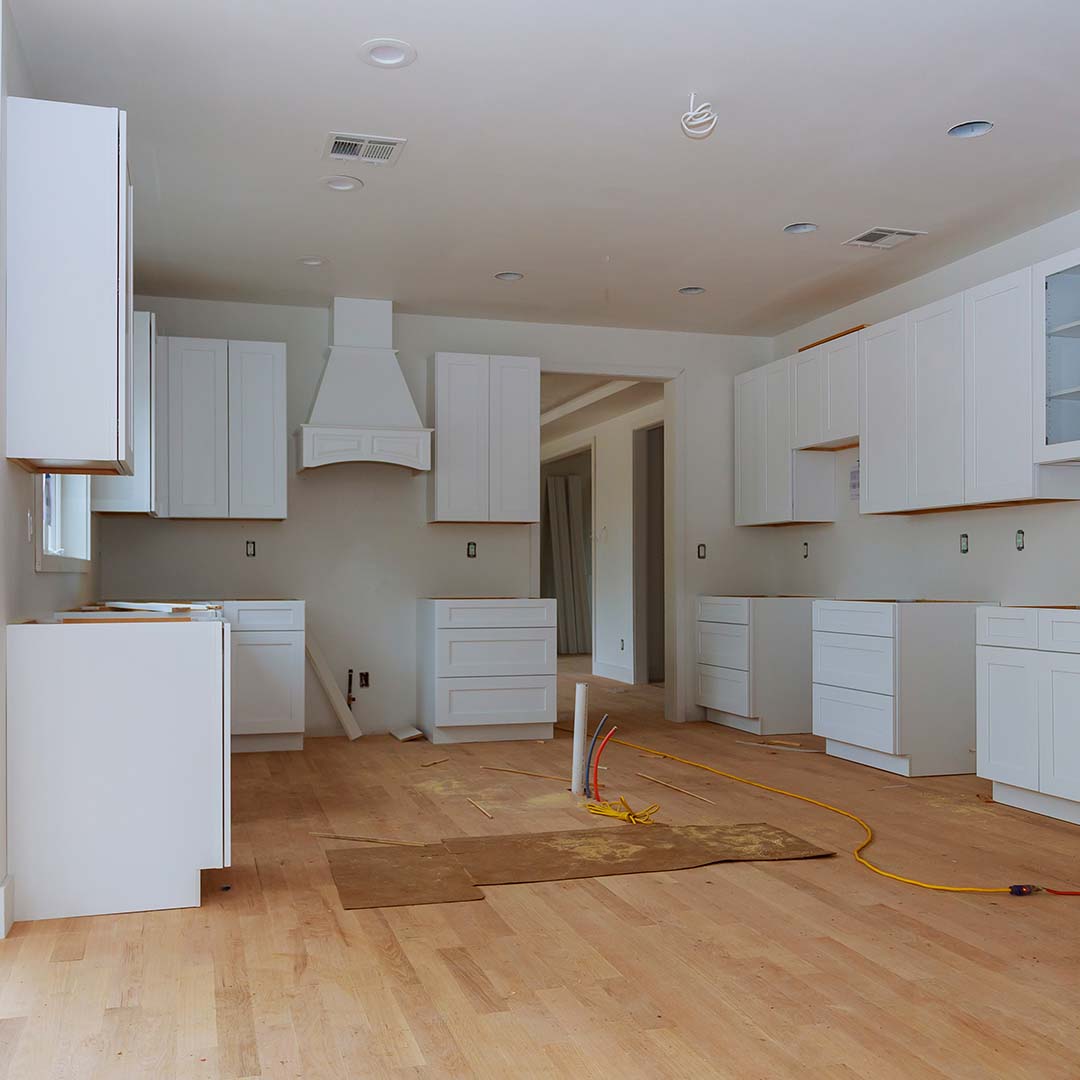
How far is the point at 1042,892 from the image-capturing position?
3354mm

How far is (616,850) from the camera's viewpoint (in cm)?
385

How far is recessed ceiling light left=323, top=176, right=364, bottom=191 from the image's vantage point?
15.1 feet

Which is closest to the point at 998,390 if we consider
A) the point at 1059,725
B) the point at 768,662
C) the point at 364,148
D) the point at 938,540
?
the point at 938,540

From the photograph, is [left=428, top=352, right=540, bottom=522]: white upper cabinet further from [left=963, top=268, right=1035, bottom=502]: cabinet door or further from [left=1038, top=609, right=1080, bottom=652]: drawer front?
[left=1038, top=609, right=1080, bottom=652]: drawer front

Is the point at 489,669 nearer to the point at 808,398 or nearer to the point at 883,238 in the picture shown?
the point at 808,398

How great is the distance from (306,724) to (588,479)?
304 inches

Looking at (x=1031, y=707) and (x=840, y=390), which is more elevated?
(x=840, y=390)

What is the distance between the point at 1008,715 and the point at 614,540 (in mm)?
6209

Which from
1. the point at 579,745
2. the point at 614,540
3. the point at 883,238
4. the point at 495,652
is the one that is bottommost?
the point at 579,745

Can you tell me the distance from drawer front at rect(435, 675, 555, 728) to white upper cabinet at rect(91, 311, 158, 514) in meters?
1.92

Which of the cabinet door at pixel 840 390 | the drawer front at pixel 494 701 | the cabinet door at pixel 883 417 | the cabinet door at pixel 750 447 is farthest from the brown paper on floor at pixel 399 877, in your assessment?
the cabinet door at pixel 750 447

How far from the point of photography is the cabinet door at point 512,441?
6.85 metres

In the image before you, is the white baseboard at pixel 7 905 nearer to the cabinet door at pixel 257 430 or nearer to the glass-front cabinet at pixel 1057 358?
the cabinet door at pixel 257 430

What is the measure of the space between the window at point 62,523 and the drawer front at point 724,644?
3.71m
